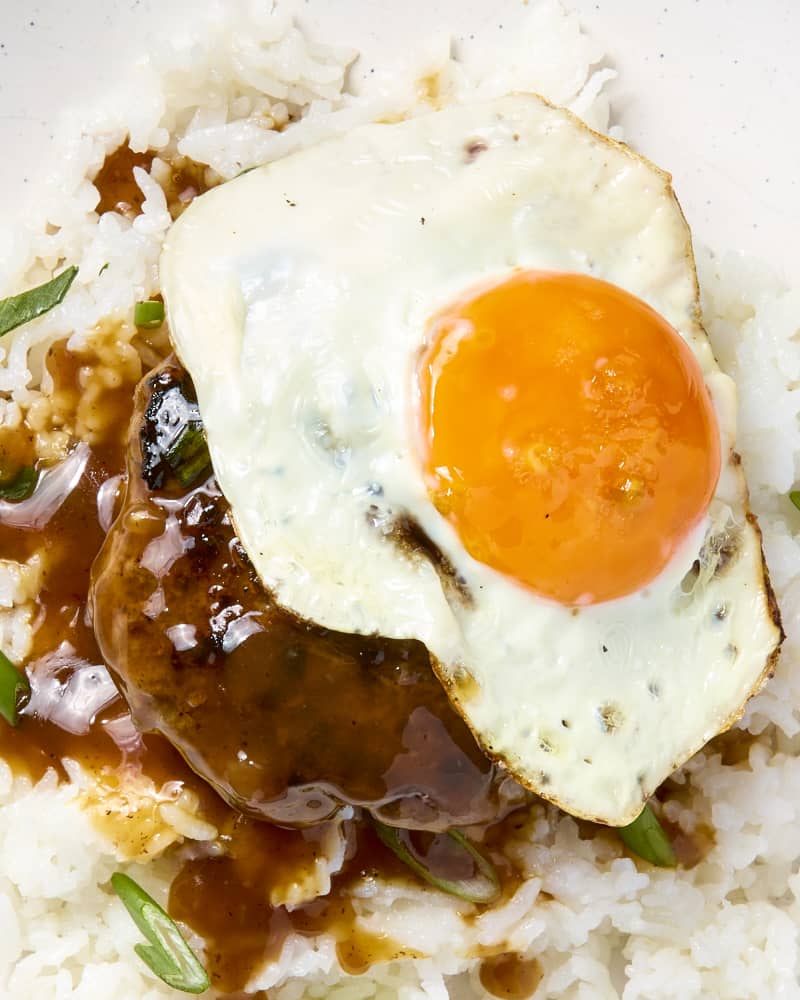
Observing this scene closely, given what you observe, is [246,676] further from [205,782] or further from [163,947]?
[163,947]

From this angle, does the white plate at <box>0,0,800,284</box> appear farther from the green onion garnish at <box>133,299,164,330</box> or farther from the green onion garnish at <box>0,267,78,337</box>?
the green onion garnish at <box>133,299,164,330</box>

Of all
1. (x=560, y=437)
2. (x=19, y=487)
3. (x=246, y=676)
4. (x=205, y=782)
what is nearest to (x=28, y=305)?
(x=19, y=487)

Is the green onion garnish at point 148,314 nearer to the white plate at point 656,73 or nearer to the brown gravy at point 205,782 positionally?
the brown gravy at point 205,782

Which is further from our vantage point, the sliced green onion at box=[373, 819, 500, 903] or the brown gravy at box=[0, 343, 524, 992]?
the sliced green onion at box=[373, 819, 500, 903]

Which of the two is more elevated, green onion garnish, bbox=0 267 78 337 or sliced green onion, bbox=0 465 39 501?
green onion garnish, bbox=0 267 78 337

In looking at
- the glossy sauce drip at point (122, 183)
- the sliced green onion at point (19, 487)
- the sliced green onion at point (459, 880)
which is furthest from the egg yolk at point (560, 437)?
the glossy sauce drip at point (122, 183)

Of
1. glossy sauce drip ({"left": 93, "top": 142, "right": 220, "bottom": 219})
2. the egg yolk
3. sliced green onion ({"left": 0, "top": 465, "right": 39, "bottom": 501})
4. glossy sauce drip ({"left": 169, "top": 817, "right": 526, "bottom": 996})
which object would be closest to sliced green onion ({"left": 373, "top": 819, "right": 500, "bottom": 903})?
glossy sauce drip ({"left": 169, "top": 817, "right": 526, "bottom": 996})
